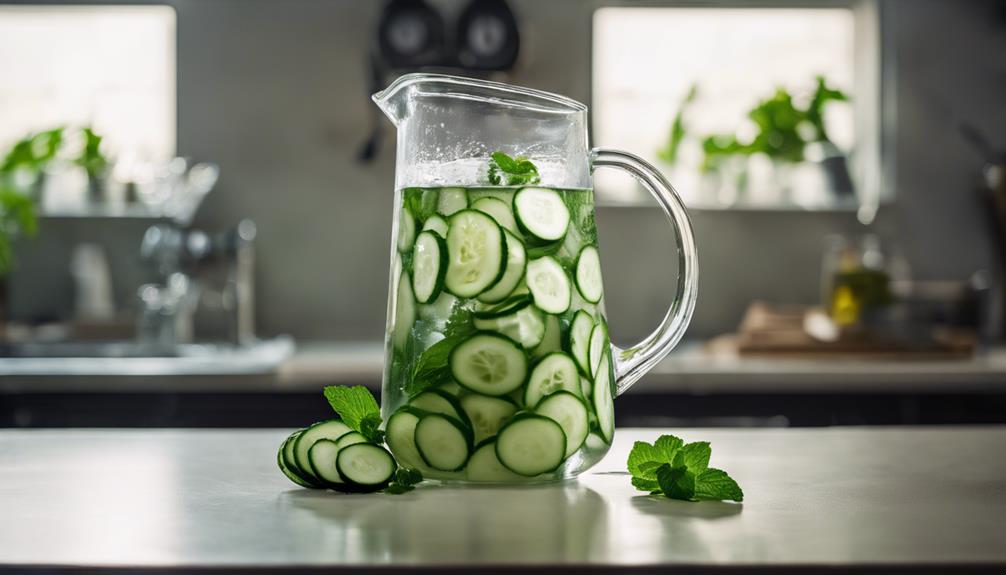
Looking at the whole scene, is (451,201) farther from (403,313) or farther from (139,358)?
(139,358)

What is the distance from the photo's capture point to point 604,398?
655mm

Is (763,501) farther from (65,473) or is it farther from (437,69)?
(437,69)

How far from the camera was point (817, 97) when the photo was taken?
2.68m

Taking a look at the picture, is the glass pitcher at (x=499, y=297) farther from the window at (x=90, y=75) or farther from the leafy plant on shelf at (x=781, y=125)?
the window at (x=90, y=75)

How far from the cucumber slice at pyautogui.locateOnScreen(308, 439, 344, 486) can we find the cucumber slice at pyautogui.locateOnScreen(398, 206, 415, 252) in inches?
4.9

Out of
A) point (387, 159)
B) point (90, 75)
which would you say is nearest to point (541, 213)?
point (387, 159)

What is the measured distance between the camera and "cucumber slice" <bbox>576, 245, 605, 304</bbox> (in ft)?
2.11

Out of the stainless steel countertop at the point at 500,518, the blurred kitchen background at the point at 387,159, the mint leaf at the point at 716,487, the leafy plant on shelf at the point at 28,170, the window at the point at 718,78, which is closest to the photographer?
the stainless steel countertop at the point at 500,518

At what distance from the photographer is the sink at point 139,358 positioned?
2.04 metres

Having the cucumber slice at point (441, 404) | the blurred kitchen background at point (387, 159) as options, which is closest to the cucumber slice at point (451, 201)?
the cucumber slice at point (441, 404)

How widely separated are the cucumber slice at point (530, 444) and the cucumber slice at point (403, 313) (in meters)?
0.09

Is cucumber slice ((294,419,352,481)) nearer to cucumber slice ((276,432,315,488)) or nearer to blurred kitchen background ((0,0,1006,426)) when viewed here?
cucumber slice ((276,432,315,488))

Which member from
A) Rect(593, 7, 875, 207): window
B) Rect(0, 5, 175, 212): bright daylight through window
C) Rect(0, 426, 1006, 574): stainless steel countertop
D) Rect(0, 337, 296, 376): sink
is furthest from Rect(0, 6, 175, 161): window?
Rect(0, 426, 1006, 574): stainless steel countertop

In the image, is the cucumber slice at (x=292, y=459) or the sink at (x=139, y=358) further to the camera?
the sink at (x=139, y=358)
